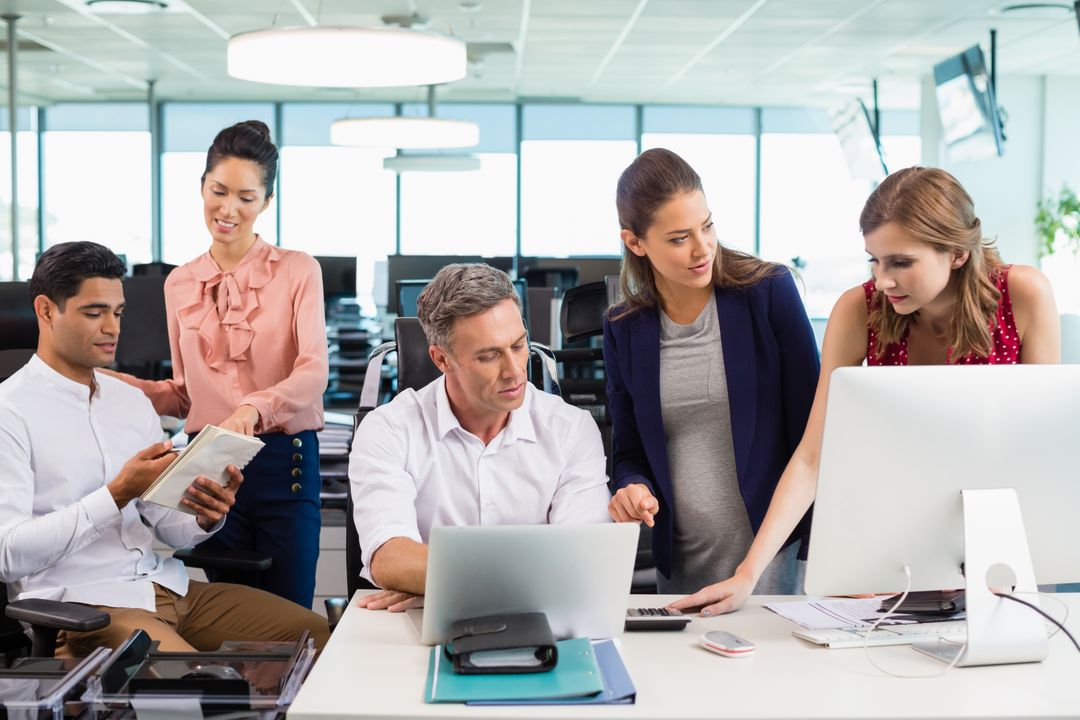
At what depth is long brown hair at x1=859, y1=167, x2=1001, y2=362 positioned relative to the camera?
6.27 ft

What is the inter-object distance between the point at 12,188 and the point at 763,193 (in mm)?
7892

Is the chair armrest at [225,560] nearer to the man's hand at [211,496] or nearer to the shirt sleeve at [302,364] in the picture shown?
the man's hand at [211,496]

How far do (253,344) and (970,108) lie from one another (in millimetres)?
7220

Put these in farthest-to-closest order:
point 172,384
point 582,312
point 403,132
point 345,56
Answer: point 403,132
point 582,312
point 345,56
point 172,384

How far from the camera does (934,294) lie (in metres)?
1.95

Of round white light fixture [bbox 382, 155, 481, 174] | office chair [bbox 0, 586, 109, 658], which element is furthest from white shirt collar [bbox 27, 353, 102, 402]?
round white light fixture [bbox 382, 155, 481, 174]

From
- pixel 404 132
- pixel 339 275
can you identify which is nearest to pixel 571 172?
pixel 339 275

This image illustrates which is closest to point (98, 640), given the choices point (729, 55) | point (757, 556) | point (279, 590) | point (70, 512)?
point (70, 512)

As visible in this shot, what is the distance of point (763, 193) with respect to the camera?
40.7 ft

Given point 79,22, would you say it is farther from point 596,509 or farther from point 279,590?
point 596,509

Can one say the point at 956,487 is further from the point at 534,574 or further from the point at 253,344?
the point at 253,344

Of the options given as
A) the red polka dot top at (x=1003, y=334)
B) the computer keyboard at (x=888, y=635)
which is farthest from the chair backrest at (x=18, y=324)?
the red polka dot top at (x=1003, y=334)

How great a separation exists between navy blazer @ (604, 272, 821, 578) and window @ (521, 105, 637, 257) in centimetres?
1006

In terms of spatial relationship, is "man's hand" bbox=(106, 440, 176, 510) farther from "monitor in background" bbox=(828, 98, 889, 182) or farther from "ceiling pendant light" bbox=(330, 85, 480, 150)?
"monitor in background" bbox=(828, 98, 889, 182)
